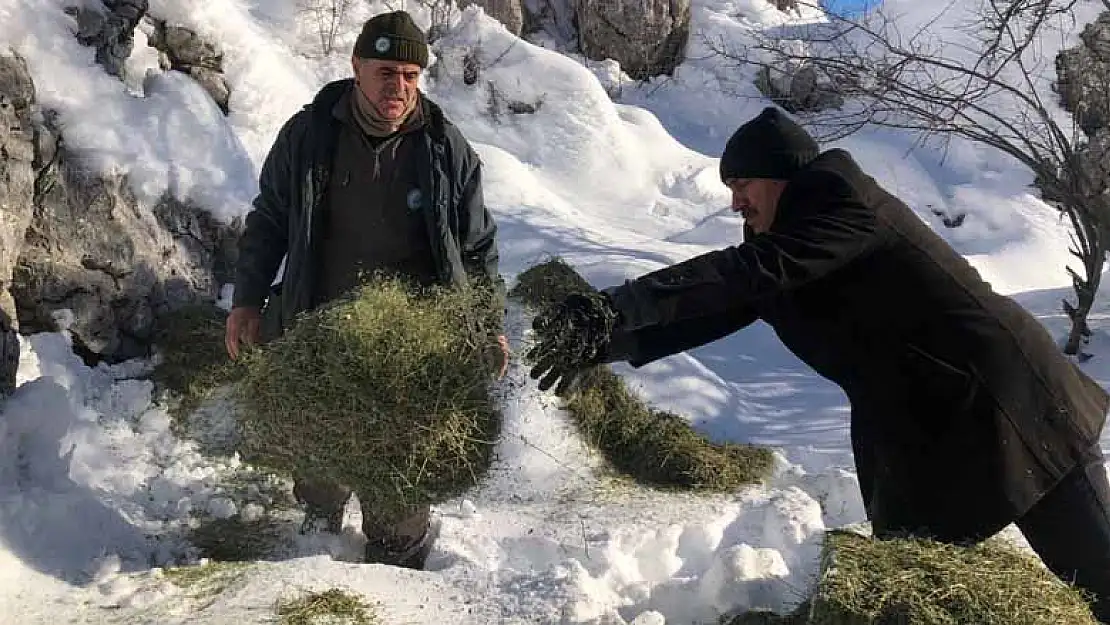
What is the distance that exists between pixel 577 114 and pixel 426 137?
328 inches

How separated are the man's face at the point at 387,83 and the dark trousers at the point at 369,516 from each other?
4.17 feet

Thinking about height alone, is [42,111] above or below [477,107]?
below

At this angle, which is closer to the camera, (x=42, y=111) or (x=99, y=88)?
(x=42, y=111)

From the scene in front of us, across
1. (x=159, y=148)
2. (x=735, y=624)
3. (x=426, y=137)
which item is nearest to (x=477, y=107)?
(x=159, y=148)

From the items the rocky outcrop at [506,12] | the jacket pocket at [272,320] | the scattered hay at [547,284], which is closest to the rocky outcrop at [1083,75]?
the scattered hay at [547,284]

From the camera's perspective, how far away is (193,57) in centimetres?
662

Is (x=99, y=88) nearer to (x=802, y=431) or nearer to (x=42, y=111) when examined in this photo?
(x=42, y=111)

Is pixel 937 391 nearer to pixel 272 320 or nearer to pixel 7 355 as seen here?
pixel 272 320

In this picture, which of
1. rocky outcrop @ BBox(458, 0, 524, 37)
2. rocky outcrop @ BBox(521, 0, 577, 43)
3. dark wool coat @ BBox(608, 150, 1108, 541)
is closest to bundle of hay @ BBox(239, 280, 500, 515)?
dark wool coat @ BBox(608, 150, 1108, 541)

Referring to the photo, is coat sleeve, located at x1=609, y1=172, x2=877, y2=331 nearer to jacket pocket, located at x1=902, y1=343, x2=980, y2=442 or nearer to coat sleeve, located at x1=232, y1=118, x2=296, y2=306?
jacket pocket, located at x1=902, y1=343, x2=980, y2=442

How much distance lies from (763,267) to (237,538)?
2.58m

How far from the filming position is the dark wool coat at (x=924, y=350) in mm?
2061

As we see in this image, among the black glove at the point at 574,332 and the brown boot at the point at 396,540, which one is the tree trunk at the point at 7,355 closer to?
the brown boot at the point at 396,540

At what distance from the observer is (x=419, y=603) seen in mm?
2908
